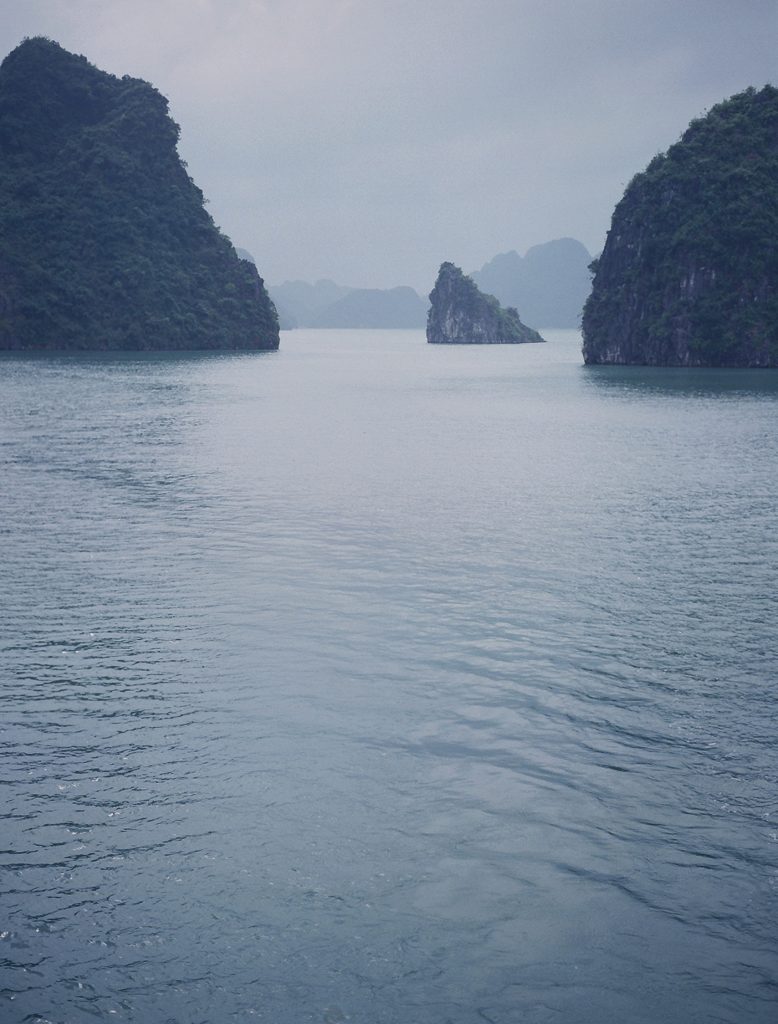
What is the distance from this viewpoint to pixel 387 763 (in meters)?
7.71

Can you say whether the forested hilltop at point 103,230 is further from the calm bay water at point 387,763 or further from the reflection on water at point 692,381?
the calm bay water at point 387,763

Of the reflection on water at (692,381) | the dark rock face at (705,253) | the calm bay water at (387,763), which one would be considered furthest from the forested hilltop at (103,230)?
the calm bay water at (387,763)

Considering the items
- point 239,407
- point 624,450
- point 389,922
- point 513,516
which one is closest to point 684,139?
point 239,407

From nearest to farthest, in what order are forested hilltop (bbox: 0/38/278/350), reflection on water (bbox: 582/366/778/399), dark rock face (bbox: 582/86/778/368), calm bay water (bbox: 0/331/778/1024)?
calm bay water (bbox: 0/331/778/1024) < reflection on water (bbox: 582/366/778/399) < dark rock face (bbox: 582/86/778/368) < forested hilltop (bbox: 0/38/278/350)

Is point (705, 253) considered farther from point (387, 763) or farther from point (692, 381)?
point (387, 763)

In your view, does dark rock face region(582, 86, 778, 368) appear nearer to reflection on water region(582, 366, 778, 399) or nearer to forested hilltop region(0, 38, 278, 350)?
reflection on water region(582, 366, 778, 399)

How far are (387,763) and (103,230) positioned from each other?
13527cm

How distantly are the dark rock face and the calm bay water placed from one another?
280 ft

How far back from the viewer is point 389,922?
18.2ft

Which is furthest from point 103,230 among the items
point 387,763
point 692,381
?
point 387,763

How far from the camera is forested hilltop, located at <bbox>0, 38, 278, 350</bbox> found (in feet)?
384

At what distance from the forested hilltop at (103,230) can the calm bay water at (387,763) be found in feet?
351

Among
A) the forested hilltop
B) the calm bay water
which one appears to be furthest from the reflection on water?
the forested hilltop

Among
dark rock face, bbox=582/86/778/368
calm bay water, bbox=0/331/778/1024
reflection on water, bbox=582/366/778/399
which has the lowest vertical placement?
calm bay water, bbox=0/331/778/1024
